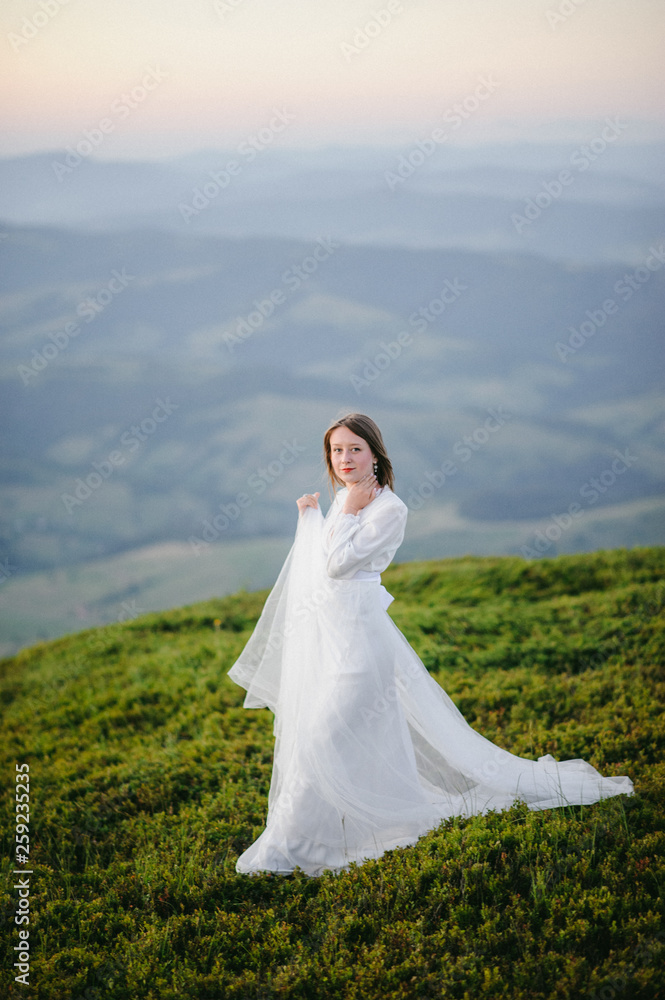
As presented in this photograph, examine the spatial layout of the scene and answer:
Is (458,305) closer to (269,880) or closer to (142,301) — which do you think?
(142,301)

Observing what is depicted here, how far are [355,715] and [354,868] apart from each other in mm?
1018

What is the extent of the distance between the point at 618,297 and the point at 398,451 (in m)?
21.4

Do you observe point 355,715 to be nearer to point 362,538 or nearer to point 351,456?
point 362,538

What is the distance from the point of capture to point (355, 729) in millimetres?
5461

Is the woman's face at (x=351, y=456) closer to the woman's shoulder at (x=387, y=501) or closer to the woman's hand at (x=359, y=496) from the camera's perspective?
the woman's hand at (x=359, y=496)

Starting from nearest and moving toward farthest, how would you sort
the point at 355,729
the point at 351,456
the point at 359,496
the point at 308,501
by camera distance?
the point at 355,729, the point at 359,496, the point at 351,456, the point at 308,501

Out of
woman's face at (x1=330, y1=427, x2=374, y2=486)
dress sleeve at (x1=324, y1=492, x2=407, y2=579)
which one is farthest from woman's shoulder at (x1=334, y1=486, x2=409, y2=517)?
woman's face at (x1=330, y1=427, x2=374, y2=486)

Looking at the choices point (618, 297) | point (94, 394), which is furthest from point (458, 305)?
point (94, 394)

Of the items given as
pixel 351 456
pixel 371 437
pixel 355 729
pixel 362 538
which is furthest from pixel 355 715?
pixel 371 437

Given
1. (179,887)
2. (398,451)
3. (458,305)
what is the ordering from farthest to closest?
(458,305) < (398,451) < (179,887)

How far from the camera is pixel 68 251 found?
205 feet

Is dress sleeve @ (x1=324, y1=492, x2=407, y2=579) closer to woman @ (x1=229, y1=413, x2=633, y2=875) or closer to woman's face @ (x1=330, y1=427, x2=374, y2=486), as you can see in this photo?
woman @ (x1=229, y1=413, x2=633, y2=875)

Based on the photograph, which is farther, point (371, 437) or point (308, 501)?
A: point (308, 501)

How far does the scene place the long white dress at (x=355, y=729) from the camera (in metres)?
5.44
